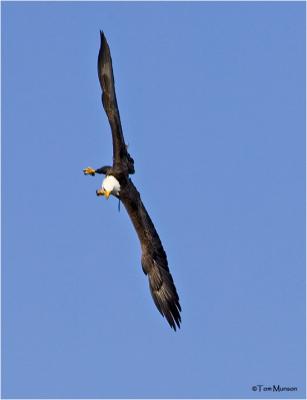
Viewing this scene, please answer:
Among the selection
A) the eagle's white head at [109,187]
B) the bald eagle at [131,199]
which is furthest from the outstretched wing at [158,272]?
the eagle's white head at [109,187]

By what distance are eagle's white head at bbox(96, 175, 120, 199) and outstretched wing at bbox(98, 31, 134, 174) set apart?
32 cm

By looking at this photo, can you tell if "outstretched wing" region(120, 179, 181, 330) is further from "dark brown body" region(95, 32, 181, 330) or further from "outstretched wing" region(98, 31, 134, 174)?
"outstretched wing" region(98, 31, 134, 174)

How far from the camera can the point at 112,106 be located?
32844mm

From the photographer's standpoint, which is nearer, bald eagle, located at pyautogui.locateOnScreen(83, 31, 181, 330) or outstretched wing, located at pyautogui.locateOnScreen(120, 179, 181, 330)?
bald eagle, located at pyautogui.locateOnScreen(83, 31, 181, 330)

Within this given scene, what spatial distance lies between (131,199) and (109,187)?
1.12 metres

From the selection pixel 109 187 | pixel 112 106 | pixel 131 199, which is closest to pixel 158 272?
pixel 131 199

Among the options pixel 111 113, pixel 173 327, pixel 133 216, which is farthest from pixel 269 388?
pixel 111 113

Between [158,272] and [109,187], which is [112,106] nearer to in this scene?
[109,187]

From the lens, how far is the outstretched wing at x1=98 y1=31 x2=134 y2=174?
32594 mm

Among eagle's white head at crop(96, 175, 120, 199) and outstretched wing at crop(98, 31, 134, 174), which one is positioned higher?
outstretched wing at crop(98, 31, 134, 174)

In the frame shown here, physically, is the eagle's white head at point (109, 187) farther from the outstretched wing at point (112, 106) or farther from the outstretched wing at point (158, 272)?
the outstretched wing at point (158, 272)

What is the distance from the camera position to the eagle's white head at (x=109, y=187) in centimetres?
3203

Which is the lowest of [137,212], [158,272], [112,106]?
[158,272]

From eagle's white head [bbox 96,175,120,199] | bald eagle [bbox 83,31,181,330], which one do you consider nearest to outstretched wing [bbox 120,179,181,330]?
bald eagle [bbox 83,31,181,330]
